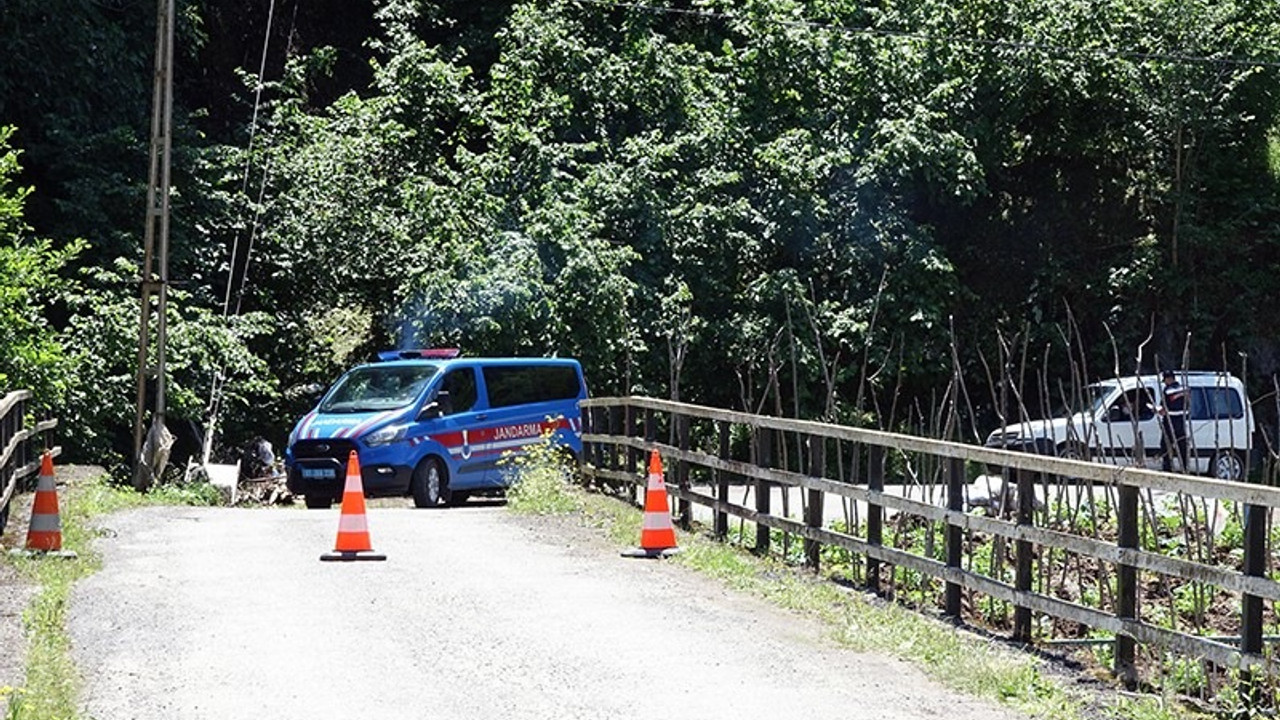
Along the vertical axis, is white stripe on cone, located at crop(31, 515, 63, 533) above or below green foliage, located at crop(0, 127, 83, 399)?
below

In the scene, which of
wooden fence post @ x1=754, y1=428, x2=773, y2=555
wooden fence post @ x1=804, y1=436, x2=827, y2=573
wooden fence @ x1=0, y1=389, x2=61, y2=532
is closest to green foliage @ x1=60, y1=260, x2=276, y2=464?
wooden fence @ x1=0, y1=389, x2=61, y2=532

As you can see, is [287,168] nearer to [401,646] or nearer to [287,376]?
[287,376]

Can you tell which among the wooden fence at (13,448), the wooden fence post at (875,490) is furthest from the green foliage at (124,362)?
the wooden fence post at (875,490)

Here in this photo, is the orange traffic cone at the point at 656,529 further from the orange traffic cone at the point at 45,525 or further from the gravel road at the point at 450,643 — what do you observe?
the orange traffic cone at the point at 45,525

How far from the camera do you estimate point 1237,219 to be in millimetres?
35344

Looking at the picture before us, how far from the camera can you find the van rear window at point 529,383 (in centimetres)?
2338

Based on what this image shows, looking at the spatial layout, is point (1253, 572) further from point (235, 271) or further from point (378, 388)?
point (235, 271)

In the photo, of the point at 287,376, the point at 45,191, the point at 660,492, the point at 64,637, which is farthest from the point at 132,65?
the point at 64,637

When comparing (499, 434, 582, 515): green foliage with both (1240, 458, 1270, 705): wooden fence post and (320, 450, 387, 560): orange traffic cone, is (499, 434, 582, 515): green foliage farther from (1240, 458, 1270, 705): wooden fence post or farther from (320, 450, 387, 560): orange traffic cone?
(1240, 458, 1270, 705): wooden fence post

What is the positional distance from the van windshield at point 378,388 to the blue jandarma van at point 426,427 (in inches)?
0.5

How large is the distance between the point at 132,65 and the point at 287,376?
600 cm

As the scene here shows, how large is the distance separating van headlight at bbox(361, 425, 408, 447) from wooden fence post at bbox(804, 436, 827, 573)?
8539mm

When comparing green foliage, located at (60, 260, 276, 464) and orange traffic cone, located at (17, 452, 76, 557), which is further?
green foliage, located at (60, 260, 276, 464)

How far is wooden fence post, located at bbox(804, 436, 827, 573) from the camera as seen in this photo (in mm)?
13695
